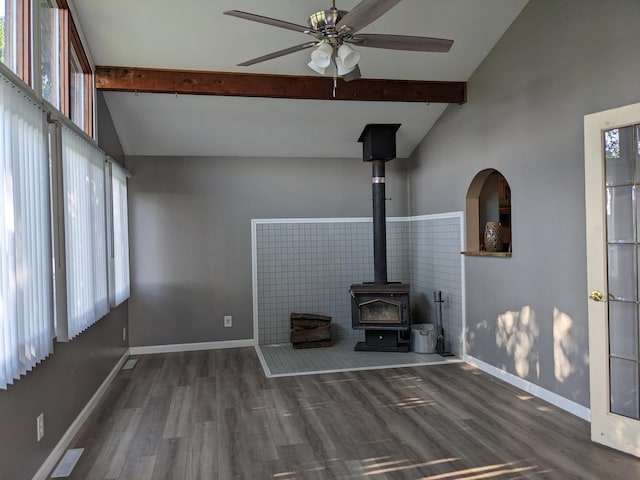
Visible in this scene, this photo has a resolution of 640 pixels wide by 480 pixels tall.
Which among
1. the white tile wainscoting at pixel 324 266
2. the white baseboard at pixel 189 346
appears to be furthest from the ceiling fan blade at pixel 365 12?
the white baseboard at pixel 189 346

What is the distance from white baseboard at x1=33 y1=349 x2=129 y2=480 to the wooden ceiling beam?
8.37ft

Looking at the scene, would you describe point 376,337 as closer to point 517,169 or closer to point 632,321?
point 517,169

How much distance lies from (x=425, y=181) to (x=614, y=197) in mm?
2777

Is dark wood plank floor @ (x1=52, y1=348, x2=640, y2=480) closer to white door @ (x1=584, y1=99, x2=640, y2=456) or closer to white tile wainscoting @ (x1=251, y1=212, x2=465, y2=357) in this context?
white door @ (x1=584, y1=99, x2=640, y2=456)

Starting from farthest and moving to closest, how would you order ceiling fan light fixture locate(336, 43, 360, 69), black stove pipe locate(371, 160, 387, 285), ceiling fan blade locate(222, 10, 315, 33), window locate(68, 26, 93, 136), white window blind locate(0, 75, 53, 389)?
black stove pipe locate(371, 160, 387, 285) → window locate(68, 26, 93, 136) → ceiling fan light fixture locate(336, 43, 360, 69) → ceiling fan blade locate(222, 10, 315, 33) → white window blind locate(0, 75, 53, 389)

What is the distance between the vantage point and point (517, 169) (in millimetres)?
3766

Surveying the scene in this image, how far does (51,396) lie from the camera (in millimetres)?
2670

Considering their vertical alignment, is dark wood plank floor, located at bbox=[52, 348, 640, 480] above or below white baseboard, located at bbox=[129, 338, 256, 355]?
below

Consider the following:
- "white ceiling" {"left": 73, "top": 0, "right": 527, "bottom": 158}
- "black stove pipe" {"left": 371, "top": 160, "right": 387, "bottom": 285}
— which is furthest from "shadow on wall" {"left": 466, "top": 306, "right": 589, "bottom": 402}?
"white ceiling" {"left": 73, "top": 0, "right": 527, "bottom": 158}

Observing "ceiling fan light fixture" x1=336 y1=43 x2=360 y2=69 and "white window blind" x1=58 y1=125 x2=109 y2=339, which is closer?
"ceiling fan light fixture" x1=336 y1=43 x2=360 y2=69

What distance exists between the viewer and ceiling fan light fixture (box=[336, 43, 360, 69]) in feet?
8.56

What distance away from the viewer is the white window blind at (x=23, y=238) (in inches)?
78.3

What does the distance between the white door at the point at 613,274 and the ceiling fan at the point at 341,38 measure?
1132 mm

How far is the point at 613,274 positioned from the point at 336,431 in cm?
198
